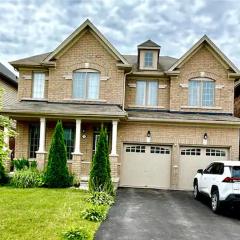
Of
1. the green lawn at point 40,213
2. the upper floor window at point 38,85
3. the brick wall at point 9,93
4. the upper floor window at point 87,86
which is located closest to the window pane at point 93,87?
the upper floor window at point 87,86

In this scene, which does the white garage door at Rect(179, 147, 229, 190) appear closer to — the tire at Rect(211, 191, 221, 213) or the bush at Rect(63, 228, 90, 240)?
the tire at Rect(211, 191, 221, 213)

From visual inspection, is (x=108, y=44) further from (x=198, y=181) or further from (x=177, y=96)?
(x=198, y=181)

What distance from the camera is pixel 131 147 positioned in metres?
20.1

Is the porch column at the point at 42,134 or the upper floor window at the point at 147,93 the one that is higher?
the upper floor window at the point at 147,93

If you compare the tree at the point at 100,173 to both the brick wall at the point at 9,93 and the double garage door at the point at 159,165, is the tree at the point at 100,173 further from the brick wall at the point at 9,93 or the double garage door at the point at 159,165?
the brick wall at the point at 9,93

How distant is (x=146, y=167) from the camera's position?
65.3 ft

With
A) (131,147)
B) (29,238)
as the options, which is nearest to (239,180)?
(29,238)

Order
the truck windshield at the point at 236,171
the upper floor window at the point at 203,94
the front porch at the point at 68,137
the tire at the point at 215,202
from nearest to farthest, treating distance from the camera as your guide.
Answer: the truck windshield at the point at 236,171
the tire at the point at 215,202
the front porch at the point at 68,137
the upper floor window at the point at 203,94

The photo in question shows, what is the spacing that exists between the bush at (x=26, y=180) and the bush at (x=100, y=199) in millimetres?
4276

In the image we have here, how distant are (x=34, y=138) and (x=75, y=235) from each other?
1261cm

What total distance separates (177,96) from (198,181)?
6403 millimetres

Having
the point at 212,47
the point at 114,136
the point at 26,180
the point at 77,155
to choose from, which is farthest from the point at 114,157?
the point at 212,47

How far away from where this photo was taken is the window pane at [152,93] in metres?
21.4

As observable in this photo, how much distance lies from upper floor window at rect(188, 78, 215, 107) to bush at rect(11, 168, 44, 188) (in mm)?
9559
